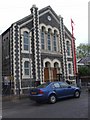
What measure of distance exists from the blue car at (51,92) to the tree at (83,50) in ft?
154

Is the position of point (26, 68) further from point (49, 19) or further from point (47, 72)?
point (49, 19)

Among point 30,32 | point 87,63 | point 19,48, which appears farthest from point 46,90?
point 87,63

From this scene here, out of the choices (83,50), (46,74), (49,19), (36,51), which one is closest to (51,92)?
(36,51)

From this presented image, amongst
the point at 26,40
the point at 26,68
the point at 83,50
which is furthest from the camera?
the point at 83,50

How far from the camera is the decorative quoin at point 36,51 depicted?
22.3 meters

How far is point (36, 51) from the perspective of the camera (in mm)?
23969

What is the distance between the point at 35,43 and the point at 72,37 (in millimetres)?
6486

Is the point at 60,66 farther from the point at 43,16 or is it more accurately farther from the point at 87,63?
the point at 87,63

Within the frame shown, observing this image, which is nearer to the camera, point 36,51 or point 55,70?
point 36,51

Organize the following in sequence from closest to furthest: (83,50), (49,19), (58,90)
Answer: (58,90) → (49,19) → (83,50)

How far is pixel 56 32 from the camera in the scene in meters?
27.2

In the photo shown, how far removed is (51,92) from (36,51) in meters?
10.0

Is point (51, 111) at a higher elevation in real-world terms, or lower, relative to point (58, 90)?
lower

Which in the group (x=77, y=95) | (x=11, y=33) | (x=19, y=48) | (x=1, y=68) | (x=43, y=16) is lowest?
(x=77, y=95)
